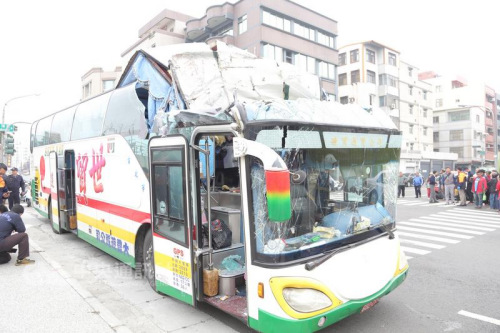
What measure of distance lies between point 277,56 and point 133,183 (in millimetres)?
30602

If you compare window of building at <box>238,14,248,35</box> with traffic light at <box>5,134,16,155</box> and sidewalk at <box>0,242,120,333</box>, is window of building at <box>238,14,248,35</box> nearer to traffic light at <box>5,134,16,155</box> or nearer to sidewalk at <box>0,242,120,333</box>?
traffic light at <box>5,134,16,155</box>

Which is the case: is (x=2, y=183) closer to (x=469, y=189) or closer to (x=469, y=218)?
(x=469, y=218)

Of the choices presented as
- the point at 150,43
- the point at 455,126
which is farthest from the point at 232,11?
the point at 455,126

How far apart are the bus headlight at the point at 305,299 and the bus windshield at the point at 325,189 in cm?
31

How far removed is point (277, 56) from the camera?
1364 inches

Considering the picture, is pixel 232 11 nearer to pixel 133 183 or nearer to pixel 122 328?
pixel 133 183

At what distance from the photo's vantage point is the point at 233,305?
4320 millimetres

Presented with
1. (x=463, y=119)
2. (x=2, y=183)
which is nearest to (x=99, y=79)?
(x=2, y=183)

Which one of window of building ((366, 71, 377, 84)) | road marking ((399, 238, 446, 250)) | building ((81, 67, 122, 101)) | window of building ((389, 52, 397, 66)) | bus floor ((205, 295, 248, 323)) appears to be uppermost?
window of building ((389, 52, 397, 66))

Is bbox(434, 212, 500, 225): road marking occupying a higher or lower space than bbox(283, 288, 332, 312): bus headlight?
lower

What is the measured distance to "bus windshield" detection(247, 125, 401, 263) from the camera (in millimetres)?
3721

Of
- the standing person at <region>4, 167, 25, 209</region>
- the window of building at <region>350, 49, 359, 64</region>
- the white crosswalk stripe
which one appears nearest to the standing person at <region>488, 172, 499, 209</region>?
the white crosswalk stripe

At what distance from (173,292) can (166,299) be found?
0.78 meters

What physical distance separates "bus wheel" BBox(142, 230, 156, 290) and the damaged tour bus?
22 mm
